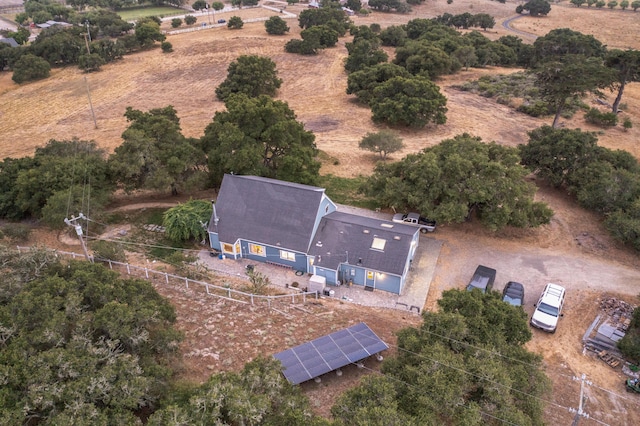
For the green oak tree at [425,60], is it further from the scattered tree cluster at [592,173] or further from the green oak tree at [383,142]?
the scattered tree cluster at [592,173]

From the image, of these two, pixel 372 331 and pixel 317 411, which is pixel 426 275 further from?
pixel 317 411

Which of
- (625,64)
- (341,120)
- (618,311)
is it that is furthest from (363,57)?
(618,311)

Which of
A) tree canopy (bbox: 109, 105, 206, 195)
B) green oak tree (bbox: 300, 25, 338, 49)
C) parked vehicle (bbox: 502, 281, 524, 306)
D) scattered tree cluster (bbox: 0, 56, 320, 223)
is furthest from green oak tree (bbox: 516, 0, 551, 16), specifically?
parked vehicle (bbox: 502, 281, 524, 306)

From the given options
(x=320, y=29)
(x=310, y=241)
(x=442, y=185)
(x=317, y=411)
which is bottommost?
(x=317, y=411)

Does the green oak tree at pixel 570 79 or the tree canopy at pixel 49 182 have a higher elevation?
the green oak tree at pixel 570 79

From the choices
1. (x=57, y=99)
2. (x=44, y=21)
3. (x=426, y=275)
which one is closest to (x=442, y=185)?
(x=426, y=275)

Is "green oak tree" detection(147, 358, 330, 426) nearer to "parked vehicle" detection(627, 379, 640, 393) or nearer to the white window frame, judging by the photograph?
the white window frame

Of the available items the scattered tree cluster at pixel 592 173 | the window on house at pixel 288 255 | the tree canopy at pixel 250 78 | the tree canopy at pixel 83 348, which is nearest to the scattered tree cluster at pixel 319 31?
the tree canopy at pixel 250 78
